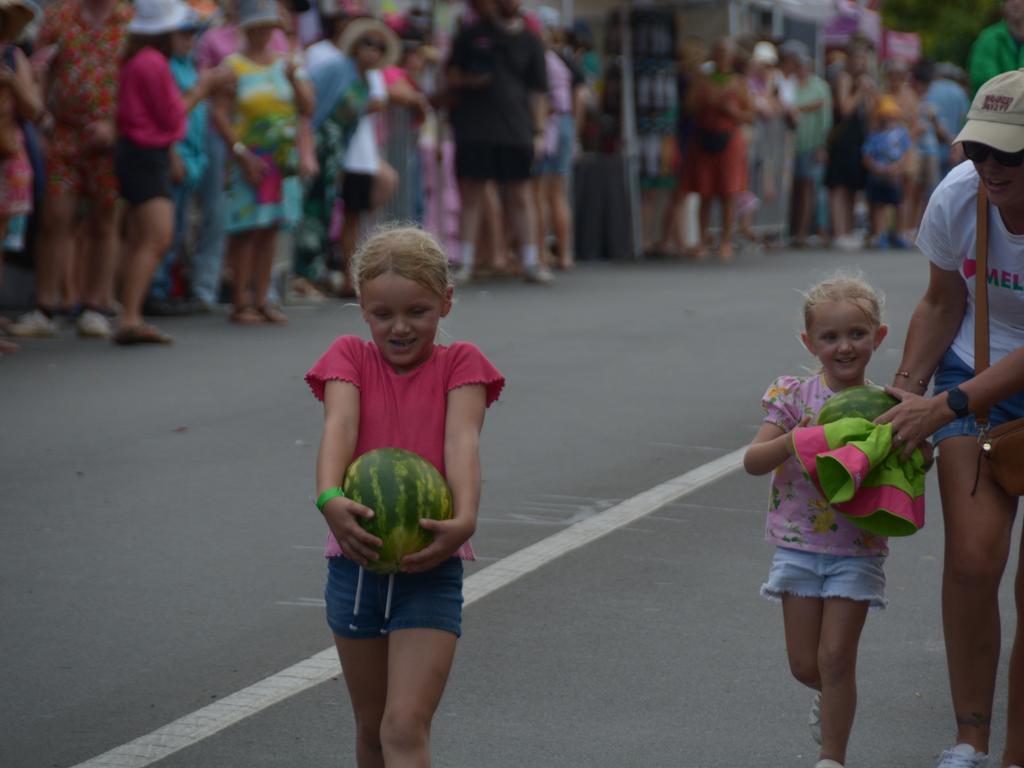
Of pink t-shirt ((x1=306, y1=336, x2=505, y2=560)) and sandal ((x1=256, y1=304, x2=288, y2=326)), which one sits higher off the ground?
pink t-shirt ((x1=306, y1=336, x2=505, y2=560))

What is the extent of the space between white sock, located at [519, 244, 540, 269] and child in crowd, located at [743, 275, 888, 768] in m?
12.1

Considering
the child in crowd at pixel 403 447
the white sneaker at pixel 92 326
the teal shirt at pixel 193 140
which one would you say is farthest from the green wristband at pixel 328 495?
the teal shirt at pixel 193 140

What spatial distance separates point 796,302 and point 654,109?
198 inches

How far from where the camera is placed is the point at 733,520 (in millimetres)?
7758

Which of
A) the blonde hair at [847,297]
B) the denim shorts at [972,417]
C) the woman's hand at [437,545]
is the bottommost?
the woman's hand at [437,545]

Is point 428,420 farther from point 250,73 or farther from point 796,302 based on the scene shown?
point 796,302

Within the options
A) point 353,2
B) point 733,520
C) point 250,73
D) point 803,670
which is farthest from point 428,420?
point 353,2

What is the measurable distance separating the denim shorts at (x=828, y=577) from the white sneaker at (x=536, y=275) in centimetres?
1221

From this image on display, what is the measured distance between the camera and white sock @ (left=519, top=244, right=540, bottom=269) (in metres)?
17.0

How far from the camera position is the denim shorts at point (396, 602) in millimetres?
4113

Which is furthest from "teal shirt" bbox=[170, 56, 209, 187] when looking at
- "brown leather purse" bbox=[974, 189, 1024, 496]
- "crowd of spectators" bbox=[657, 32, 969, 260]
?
"brown leather purse" bbox=[974, 189, 1024, 496]

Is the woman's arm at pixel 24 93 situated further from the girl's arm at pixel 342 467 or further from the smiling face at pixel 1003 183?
the smiling face at pixel 1003 183

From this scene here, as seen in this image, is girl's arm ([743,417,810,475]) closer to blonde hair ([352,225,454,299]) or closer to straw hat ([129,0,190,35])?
blonde hair ([352,225,454,299])

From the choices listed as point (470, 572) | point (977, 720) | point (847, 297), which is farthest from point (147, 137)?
point (977, 720)
